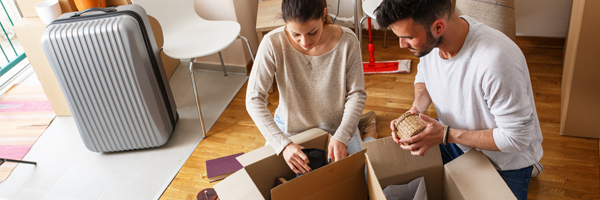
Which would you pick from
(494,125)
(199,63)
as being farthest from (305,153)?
(199,63)

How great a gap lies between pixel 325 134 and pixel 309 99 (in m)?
0.20

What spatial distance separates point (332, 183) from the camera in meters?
1.13

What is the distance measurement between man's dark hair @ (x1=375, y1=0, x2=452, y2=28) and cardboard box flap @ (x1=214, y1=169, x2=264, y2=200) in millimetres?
583

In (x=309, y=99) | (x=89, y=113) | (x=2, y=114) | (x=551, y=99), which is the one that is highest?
(x=309, y=99)

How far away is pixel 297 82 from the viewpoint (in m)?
1.52

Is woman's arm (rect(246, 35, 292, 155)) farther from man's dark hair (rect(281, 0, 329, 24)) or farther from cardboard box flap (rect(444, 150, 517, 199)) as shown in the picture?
cardboard box flap (rect(444, 150, 517, 199))

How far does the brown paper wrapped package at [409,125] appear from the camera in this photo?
1.11 meters

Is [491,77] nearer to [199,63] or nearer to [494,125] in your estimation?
[494,125]

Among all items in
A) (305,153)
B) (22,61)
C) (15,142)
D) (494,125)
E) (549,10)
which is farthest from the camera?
(22,61)

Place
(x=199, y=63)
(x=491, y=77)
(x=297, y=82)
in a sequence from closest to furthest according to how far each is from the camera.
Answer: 1. (x=491, y=77)
2. (x=297, y=82)
3. (x=199, y=63)

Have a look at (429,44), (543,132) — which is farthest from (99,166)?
(543,132)

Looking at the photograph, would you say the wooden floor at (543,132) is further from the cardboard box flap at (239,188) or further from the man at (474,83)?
the cardboard box flap at (239,188)

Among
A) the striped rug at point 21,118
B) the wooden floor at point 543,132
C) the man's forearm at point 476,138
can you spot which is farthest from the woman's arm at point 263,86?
the striped rug at point 21,118

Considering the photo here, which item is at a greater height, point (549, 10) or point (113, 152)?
point (549, 10)
